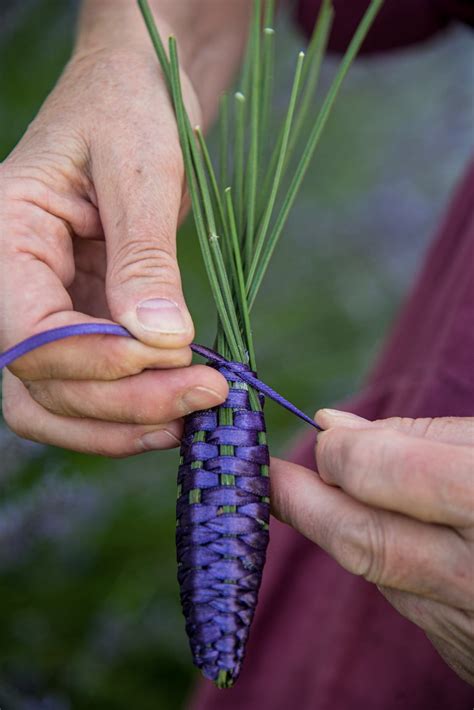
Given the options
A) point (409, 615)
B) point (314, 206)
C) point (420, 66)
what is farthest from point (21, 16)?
point (409, 615)

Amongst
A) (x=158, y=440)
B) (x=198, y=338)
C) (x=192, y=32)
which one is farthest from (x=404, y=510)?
(x=198, y=338)

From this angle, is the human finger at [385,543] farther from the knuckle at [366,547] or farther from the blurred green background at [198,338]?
the blurred green background at [198,338]

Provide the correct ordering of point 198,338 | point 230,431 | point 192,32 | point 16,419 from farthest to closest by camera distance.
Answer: point 198,338
point 192,32
point 16,419
point 230,431

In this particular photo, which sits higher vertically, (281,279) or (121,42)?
(121,42)

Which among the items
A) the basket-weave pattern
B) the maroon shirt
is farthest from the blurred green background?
the basket-weave pattern

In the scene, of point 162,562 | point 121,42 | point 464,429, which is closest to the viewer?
point 464,429

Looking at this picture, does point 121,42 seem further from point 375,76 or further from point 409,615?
point 375,76

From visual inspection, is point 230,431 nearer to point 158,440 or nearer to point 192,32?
point 158,440

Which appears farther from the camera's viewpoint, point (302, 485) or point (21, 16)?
point (21, 16)

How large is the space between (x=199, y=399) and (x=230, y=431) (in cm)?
4

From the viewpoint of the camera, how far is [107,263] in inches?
24.5

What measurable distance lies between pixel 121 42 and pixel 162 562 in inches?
36.1

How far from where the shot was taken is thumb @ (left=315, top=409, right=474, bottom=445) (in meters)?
0.54

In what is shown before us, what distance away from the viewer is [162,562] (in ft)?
4.27
